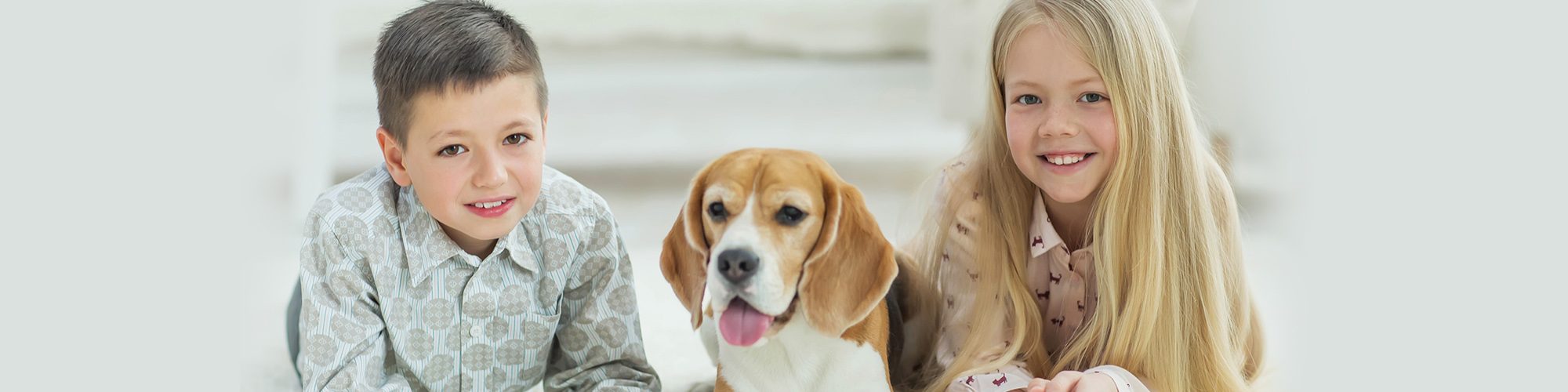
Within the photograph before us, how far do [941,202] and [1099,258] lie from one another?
0.73 feet

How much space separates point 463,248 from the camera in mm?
1535

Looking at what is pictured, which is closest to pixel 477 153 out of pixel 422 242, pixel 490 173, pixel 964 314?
pixel 490 173

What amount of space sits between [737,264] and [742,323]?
0.28ft

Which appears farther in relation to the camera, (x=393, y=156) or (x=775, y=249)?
(x=393, y=156)

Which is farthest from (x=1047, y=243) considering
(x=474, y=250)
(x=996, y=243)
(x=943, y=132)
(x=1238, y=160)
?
(x=943, y=132)

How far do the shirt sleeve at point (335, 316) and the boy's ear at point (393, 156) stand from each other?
0.07 meters

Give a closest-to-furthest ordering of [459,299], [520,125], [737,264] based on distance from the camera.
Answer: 1. [737,264]
2. [520,125]
3. [459,299]

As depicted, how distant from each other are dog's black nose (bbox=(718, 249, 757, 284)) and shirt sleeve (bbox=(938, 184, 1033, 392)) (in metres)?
0.43

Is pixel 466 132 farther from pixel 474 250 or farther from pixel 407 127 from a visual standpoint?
pixel 474 250

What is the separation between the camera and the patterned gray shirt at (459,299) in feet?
4.85

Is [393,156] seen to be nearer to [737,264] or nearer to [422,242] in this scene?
[422,242]

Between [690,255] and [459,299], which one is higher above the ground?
[690,255]

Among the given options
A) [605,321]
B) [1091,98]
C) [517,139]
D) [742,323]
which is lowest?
[605,321]

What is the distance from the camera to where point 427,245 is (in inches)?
59.1
